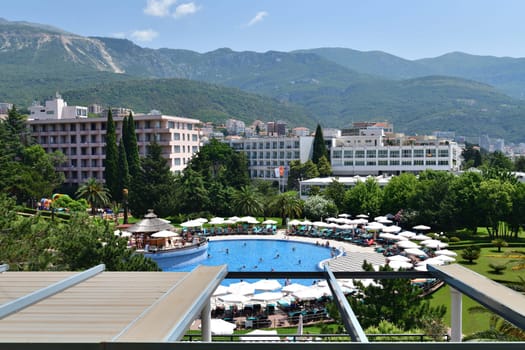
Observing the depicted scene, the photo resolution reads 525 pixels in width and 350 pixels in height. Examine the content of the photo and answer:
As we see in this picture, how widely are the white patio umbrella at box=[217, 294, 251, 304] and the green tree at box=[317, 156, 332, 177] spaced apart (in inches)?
1816

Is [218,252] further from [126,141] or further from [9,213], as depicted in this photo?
[126,141]

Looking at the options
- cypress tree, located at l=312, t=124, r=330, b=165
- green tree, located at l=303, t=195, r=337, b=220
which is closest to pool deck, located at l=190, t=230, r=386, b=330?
green tree, located at l=303, t=195, r=337, b=220

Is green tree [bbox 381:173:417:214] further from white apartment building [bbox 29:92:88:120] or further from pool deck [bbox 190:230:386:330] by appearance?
white apartment building [bbox 29:92:88:120]

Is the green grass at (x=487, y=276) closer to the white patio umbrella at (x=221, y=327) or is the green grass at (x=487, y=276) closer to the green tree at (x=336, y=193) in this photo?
the white patio umbrella at (x=221, y=327)

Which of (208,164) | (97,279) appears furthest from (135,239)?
(97,279)

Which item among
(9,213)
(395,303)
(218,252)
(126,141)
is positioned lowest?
(218,252)

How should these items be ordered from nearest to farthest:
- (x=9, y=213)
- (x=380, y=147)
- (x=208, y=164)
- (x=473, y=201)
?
(x=9, y=213) → (x=473, y=201) → (x=208, y=164) → (x=380, y=147)

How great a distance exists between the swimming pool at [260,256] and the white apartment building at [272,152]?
116 ft

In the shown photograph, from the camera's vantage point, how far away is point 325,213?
136 ft

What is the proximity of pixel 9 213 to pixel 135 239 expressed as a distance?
610 inches

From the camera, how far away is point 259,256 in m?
31.5

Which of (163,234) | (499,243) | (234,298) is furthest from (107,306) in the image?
(499,243)

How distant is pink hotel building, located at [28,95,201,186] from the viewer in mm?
60219

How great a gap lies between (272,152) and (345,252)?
145 ft
